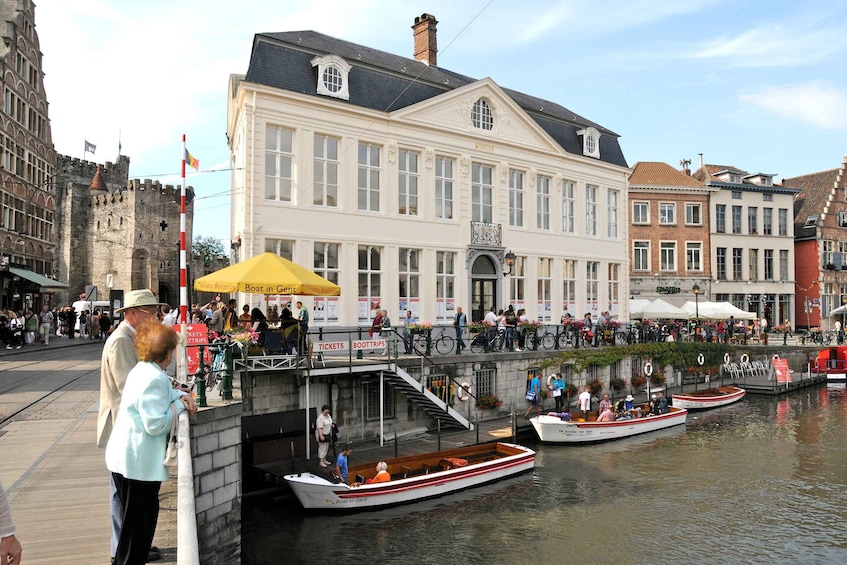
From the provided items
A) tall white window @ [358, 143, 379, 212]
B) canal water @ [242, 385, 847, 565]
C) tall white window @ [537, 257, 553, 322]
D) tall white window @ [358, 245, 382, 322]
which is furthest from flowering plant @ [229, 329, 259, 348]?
tall white window @ [537, 257, 553, 322]

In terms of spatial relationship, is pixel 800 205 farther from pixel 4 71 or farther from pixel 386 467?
pixel 4 71

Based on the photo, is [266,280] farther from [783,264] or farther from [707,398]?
[783,264]

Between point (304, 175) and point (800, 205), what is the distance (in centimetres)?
4602

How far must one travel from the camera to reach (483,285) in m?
24.9

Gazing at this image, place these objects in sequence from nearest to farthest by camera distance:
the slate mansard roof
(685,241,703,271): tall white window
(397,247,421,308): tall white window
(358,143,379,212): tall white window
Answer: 1. the slate mansard roof
2. (358,143,379,212): tall white window
3. (397,247,421,308): tall white window
4. (685,241,703,271): tall white window

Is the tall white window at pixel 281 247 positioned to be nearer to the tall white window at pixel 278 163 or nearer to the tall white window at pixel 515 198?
the tall white window at pixel 278 163

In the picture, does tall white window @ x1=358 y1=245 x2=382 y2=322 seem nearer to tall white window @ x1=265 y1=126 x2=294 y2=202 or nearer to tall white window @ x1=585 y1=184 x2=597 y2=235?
tall white window @ x1=265 y1=126 x2=294 y2=202

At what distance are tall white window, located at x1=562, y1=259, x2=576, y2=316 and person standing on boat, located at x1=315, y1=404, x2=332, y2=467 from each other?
607 inches

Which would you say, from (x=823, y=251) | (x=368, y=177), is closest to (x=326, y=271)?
(x=368, y=177)

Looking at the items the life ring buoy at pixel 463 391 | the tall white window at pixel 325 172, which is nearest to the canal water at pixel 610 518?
the life ring buoy at pixel 463 391

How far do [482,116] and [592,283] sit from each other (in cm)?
970

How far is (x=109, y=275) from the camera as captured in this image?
1909 inches

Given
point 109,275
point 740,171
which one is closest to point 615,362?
point 740,171

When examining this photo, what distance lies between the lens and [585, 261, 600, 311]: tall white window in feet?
95.0
